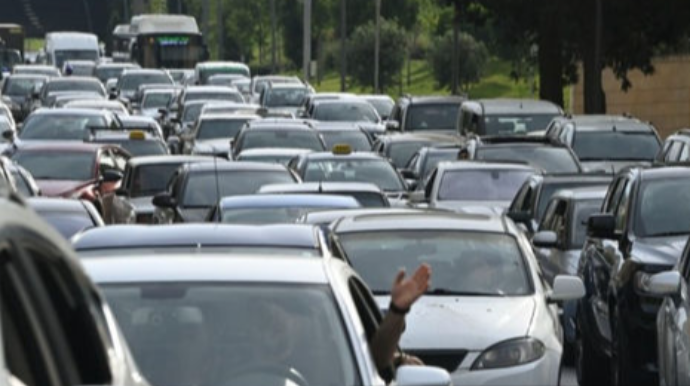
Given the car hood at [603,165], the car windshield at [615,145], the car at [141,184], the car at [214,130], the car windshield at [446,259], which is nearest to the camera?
the car windshield at [446,259]

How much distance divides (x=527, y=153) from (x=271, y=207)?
10.7 metres

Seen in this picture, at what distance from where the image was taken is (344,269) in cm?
825

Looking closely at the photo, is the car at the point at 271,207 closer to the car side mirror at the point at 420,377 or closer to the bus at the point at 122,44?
the car side mirror at the point at 420,377

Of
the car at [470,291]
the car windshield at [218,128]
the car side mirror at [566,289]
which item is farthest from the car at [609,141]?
the car side mirror at [566,289]

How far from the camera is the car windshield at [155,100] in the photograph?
193ft

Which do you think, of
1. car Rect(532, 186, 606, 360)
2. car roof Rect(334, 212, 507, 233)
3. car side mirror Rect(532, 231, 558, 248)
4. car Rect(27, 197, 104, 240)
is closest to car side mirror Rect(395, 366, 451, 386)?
car roof Rect(334, 212, 507, 233)

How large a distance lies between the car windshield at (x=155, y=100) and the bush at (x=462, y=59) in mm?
33099

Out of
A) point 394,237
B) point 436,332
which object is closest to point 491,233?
point 394,237

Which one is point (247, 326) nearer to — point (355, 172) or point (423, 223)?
point (423, 223)

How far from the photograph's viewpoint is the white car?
760cm

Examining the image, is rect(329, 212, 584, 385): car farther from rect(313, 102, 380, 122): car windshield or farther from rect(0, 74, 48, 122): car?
rect(0, 74, 48, 122): car

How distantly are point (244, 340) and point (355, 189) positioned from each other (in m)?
14.4

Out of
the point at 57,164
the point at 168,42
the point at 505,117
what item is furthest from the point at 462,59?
the point at 57,164

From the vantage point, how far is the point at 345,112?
48250 mm
